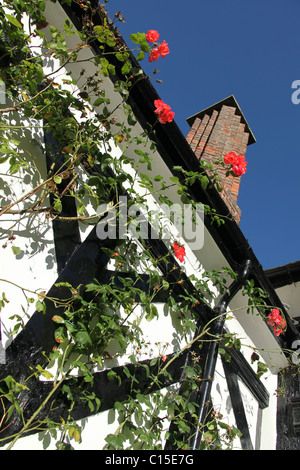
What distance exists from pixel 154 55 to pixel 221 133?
5.35m

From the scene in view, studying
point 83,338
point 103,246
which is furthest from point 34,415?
point 103,246

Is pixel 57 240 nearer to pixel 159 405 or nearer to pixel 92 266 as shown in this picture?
pixel 92 266

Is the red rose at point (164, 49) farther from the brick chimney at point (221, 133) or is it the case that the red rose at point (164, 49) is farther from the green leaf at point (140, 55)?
the brick chimney at point (221, 133)

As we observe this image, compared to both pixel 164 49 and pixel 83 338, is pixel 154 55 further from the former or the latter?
pixel 83 338

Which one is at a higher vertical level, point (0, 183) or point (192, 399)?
point (0, 183)

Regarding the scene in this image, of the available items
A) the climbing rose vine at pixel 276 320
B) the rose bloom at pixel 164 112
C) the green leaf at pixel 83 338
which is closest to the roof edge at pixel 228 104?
the climbing rose vine at pixel 276 320

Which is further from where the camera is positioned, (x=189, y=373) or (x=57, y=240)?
(x=189, y=373)

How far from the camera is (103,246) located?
7.52 ft

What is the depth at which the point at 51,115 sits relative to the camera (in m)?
2.05

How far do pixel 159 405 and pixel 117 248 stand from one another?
1000mm

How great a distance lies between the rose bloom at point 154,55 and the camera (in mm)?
2400

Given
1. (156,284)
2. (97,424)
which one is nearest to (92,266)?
(156,284)

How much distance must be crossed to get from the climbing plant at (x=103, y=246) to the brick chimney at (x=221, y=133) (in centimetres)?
362

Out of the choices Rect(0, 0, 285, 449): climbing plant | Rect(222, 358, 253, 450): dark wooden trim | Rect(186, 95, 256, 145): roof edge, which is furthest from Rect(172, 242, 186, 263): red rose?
Rect(186, 95, 256, 145): roof edge
